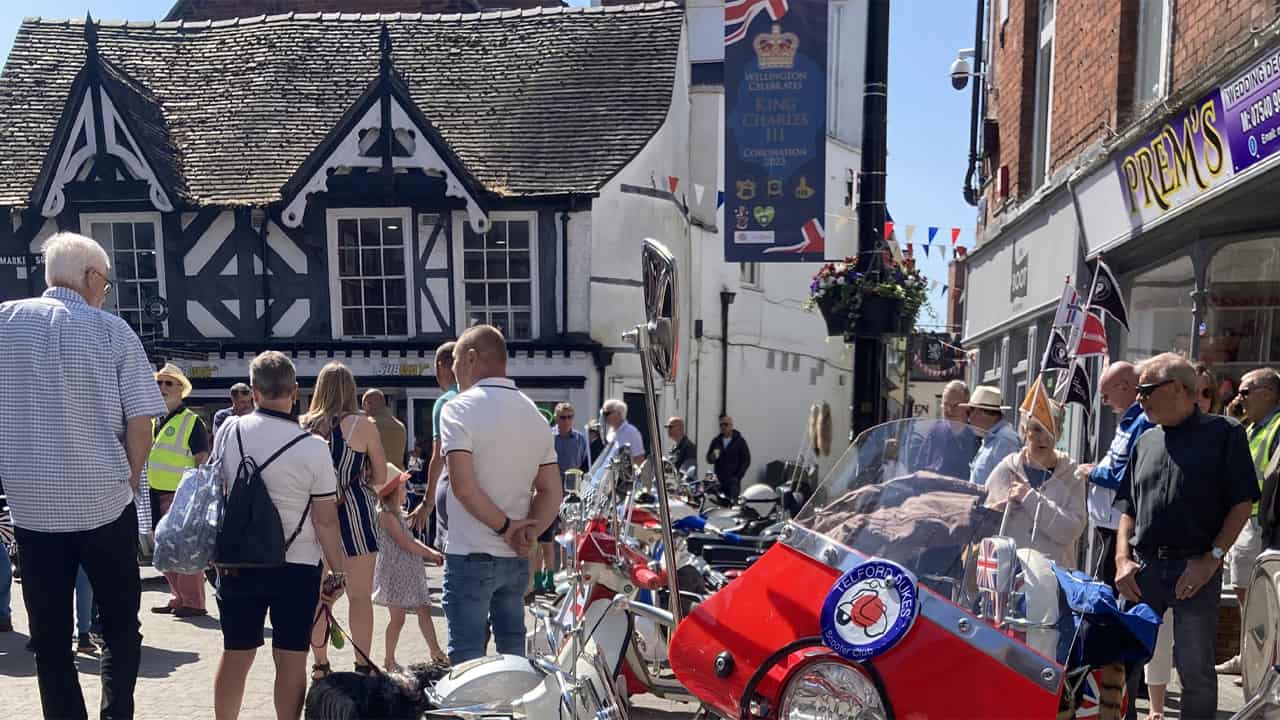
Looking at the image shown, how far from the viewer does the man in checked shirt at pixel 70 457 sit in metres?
3.47

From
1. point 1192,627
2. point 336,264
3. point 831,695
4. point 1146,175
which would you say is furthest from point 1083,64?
point 336,264

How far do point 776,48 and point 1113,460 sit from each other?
4.79m

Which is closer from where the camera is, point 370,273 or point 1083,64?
point 1083,64

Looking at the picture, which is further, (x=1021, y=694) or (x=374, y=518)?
(x=374, y=518)

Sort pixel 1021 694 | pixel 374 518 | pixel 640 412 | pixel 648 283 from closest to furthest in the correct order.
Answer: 1. pixel 1021 694
2. pixel 648 283
3. pixel 374 518
4. pixel 640 412

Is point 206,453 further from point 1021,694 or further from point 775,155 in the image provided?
point 1021,694

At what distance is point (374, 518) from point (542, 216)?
10409mm

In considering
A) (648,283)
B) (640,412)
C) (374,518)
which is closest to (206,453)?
(374,518)

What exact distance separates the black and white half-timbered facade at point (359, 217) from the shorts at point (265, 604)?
10.9m

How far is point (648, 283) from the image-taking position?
2.92m

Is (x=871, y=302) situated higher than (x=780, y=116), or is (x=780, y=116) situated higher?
(x=780, y=116)

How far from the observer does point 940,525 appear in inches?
107

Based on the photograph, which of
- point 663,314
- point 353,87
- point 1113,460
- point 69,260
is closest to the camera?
point 663,314

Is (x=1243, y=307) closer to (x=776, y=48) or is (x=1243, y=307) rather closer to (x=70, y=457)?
(x=776, y=48)
